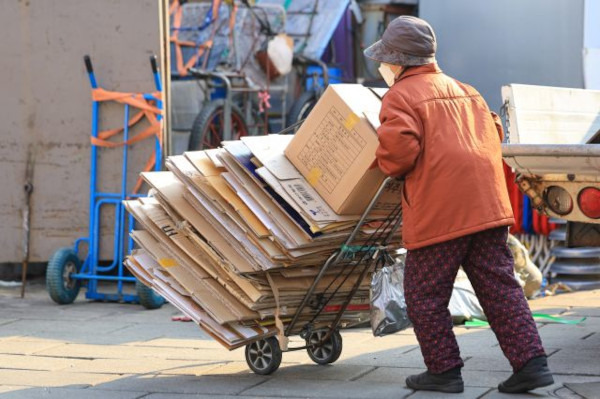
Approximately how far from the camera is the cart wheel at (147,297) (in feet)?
28.8

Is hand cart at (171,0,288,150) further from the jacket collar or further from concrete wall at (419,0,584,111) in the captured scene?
the jacket collar

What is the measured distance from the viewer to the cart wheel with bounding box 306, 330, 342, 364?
6328mm

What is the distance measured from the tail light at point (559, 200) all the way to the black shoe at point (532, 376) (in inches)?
53.7

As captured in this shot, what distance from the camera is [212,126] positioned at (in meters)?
11.8

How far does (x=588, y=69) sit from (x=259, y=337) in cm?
498

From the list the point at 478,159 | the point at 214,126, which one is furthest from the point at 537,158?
the point at 214,126

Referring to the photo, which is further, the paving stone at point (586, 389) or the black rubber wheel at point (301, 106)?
the black rubber wheel at point (301, 106)

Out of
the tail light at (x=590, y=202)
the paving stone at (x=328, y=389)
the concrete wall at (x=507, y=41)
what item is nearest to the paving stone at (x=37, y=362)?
the paving stone at (x=328, y=389)

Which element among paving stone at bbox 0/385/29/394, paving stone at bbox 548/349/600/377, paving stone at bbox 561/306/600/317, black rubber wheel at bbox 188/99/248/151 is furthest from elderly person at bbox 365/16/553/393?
black rubber wheel at bbox 188/99/248/151

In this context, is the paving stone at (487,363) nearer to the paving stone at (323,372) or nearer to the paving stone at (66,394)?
the paving stone at (323,372)

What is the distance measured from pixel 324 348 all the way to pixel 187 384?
2.67 ft

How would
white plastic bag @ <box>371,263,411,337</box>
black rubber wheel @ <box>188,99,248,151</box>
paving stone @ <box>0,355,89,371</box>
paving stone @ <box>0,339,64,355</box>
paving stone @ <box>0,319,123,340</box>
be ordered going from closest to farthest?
white plastic bag @ <box>371,263,411,337</box>, paving stone @ <box>0,355,89,371</box>, paving stone @ <box>0,339,64,355</box>, paving stone @ <box>0,319,123,340</box>, black rubber wheel @ <box>188,99,248,151</box>

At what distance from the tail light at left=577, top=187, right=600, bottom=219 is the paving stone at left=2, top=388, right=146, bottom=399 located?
8.19 feet

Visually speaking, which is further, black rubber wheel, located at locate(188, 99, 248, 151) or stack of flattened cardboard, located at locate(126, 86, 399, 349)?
black rubber wheel, located at locate(188, 99, 248, 151)
